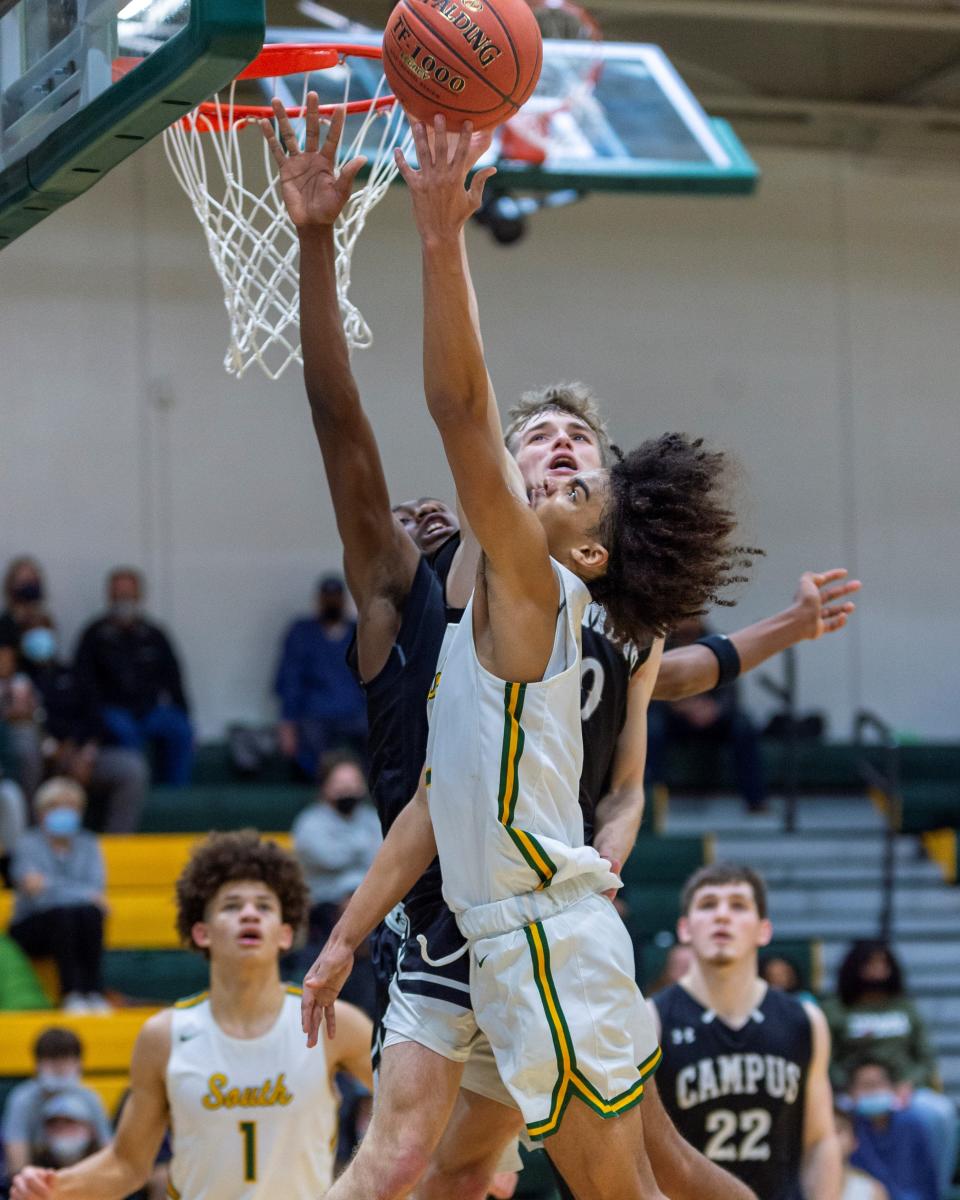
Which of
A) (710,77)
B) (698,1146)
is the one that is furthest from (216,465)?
(698,1146)

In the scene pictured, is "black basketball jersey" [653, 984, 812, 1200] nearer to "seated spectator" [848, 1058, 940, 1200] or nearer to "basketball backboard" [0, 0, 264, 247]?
"seated spectator" [848, 1058, 940, 1200]

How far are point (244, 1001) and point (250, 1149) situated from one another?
0.42m

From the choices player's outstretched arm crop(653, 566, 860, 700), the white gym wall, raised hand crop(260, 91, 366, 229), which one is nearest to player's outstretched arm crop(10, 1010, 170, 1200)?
player's outstretched arm crop(653, 566, 860, 700)

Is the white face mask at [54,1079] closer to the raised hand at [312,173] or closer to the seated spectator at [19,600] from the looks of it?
the seated spectator at [19,600]

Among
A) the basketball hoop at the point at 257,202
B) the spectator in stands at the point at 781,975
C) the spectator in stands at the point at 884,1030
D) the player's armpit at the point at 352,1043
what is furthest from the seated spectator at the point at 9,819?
the basketball hoop at the point at 257,202

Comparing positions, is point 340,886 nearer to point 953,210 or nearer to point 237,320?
point 237,320

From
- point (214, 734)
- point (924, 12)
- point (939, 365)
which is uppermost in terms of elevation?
point (924, 12)

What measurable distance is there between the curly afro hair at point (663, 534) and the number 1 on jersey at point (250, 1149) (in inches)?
80.7

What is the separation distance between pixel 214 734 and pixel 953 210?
6943mm

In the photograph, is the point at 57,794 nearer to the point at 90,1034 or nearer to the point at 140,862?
the point at 140,862

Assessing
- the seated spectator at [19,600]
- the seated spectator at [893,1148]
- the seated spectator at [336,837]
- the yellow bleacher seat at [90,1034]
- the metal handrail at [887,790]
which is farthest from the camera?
the seated spectator at [19,600]

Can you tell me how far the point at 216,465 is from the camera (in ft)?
43.5

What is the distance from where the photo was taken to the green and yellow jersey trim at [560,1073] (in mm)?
3393

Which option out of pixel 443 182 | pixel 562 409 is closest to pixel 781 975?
pixel 562 409
